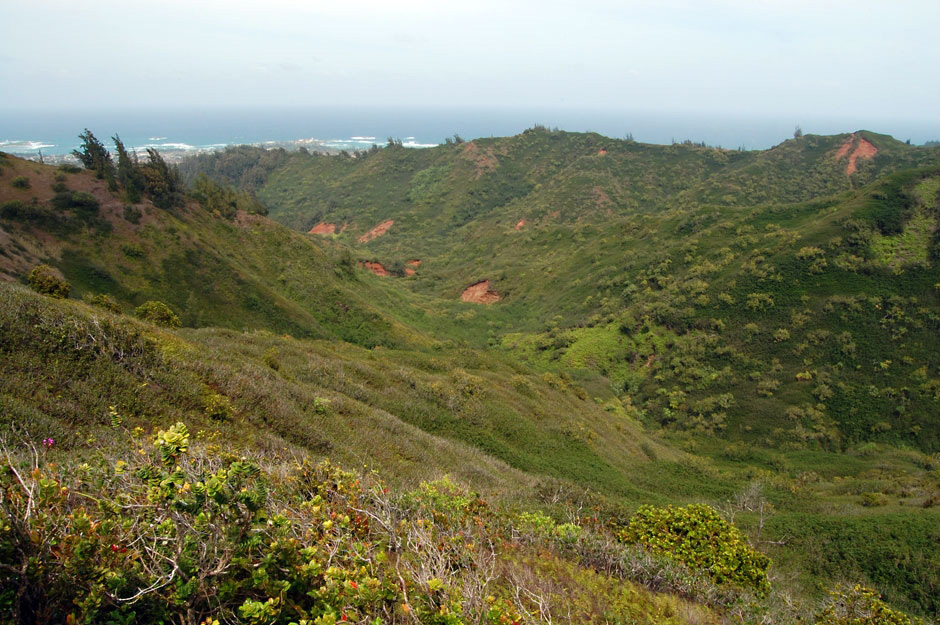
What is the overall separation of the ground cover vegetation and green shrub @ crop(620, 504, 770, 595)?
2.5 inches

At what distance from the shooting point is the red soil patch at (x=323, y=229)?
85.1 metres

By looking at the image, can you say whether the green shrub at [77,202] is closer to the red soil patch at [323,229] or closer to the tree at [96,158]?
the tree at [96,158]

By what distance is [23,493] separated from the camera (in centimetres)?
374

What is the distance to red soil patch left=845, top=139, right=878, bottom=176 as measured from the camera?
196 ft

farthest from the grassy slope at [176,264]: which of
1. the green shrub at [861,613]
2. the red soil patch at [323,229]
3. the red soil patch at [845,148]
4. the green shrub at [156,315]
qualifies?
the red soil patch at [845,148]

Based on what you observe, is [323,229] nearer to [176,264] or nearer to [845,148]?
[176,264]

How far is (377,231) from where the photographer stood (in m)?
80.5

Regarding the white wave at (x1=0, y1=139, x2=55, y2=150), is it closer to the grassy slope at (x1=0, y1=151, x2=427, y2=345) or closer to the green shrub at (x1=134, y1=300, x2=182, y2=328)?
the grassy slope at (x1=0, y1=151, x2=427, y2=345)

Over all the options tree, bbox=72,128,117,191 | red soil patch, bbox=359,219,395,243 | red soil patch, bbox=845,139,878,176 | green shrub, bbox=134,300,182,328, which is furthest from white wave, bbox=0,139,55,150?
red soil patch, bbox=845,139,878,176

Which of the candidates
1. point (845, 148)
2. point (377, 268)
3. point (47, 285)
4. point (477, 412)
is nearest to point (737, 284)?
point (477, 412)

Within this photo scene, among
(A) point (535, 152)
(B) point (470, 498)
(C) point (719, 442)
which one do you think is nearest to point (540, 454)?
(B) point (470, 498)

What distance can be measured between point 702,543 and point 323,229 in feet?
283

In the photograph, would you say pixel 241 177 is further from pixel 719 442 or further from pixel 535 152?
pixel 719 442

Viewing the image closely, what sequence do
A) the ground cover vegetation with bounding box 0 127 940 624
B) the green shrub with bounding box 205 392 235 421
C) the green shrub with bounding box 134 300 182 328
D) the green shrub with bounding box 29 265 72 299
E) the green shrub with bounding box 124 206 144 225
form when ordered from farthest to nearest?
the green shrub with bounding box 124 206 144 225 → the green shrub with bounding box 134 300 182 328 → the green shrub with bounding box 29 265 72 299 → the green shrub with bounding box 205 392 235 421 → the ground cover vegetation with bounding box 0 127 940 624
